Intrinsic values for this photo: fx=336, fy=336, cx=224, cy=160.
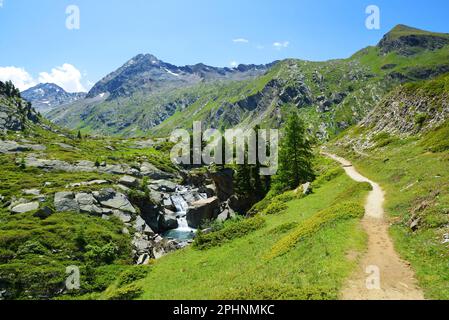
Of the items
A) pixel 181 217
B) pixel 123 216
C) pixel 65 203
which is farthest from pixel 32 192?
pixel 181 217

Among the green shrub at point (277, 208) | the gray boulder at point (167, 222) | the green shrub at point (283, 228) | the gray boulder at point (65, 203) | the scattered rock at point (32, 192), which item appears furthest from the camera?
the gray boulder at point (167, 222)

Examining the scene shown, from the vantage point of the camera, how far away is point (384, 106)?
326 feet

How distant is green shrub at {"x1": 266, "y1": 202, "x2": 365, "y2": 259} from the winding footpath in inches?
129

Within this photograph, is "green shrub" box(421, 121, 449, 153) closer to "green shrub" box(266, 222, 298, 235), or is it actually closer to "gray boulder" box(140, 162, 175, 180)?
"green shrub" box(266, 222, 298, 235)

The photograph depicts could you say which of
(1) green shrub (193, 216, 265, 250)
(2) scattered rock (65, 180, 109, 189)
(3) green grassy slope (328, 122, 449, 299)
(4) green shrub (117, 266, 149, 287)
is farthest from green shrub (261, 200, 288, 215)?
(2) scattered rock (65, 180, 109, 189)

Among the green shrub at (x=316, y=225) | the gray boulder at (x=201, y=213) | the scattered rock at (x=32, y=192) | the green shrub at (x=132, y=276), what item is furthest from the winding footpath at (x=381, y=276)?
the scattered rock at (x=32, y=192)

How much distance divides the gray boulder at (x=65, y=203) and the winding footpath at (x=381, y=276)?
5158 centimetres

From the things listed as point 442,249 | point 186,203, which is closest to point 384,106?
point 186,203

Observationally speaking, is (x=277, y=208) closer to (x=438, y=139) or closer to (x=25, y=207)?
(x=438, y=139)

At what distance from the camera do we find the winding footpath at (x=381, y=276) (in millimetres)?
17406

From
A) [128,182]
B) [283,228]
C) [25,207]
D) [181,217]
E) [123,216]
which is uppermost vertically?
[128,182]

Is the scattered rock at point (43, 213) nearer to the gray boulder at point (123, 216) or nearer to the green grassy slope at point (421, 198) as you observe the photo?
the gray boulder at point (123, 216)

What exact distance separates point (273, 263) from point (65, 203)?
4898 centimetres

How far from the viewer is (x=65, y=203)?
6184cm
